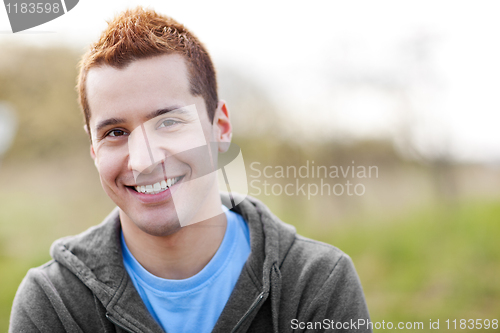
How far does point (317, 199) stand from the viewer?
546 cm

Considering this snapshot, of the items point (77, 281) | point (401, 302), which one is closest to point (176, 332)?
point (77, 281)

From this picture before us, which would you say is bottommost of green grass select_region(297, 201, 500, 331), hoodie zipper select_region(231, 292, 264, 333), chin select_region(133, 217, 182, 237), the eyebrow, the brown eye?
green grass select_region(297, 201, 500, 331)

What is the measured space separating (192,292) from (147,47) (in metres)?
1.09

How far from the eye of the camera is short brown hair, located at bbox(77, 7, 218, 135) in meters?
1.60

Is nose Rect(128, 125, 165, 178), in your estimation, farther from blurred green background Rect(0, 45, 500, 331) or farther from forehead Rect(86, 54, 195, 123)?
blurred green background Rect(0, 45, 500, 331)

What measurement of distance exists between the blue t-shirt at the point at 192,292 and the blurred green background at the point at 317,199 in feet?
9.67

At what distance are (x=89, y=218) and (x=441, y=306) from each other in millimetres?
4589

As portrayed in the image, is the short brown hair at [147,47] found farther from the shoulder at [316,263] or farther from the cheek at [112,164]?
the shoulder at [316,263]

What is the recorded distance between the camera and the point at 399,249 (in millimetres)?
4742

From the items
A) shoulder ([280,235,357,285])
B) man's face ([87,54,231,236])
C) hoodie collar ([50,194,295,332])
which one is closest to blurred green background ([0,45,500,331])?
shoulder ([280,235,357,285])

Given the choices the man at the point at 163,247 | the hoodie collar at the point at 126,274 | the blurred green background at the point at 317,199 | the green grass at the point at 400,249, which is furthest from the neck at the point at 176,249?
the blurred green background at the point at 317,199

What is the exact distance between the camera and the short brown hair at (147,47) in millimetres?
1604

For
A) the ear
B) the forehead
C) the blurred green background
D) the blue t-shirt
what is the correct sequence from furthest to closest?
the blurred green background
the ear
the blue t-shirt
the forehead

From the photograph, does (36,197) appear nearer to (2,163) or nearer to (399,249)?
(2,163)
